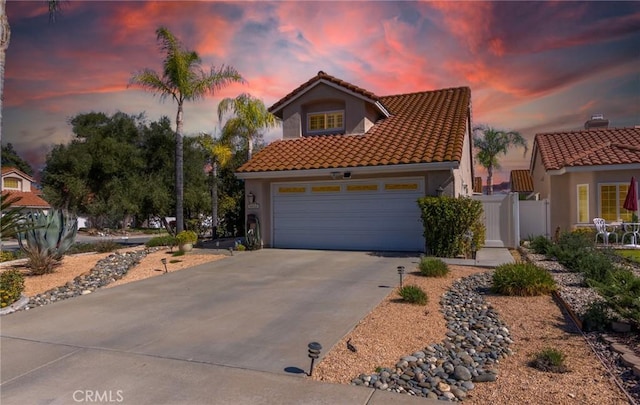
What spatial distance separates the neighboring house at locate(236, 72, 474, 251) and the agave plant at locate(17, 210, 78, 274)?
572cm

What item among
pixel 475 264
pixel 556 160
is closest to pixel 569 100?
pixel 556 160

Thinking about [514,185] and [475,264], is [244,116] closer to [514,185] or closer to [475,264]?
[475,264]

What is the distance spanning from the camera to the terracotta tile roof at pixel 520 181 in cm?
3434

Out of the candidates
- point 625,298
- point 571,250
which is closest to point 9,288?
point 625,298

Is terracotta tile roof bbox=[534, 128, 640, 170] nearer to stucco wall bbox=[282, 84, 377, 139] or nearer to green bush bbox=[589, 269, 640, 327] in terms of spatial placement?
stucco wall bbox=[282, 84, 377, 139]

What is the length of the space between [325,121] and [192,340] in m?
12.6

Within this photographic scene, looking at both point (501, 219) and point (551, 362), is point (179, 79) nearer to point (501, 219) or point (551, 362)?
point (501, 219)

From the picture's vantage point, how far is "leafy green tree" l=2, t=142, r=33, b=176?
59062mm

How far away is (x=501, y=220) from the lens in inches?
585

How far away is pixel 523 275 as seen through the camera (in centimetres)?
743

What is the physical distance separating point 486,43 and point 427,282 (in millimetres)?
13636

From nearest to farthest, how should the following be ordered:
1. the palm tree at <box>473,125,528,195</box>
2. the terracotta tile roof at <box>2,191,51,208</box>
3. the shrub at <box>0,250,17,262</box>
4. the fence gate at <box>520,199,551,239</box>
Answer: the shrub at <box>0,250,17,262</box> < the fence gate at <box>520,199,551,239</box> < the terracotta tile roof at <box>2,191,51,208</box> < the palm tree at <box>473,125,528,195</box>

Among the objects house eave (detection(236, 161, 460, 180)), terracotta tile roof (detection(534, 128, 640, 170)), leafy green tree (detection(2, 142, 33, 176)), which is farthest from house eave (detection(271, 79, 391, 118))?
leafy green tree (detection(2, 142, 33, 176))

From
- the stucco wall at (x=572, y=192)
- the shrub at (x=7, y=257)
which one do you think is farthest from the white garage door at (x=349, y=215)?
the shrub at (x=7, y=257)
